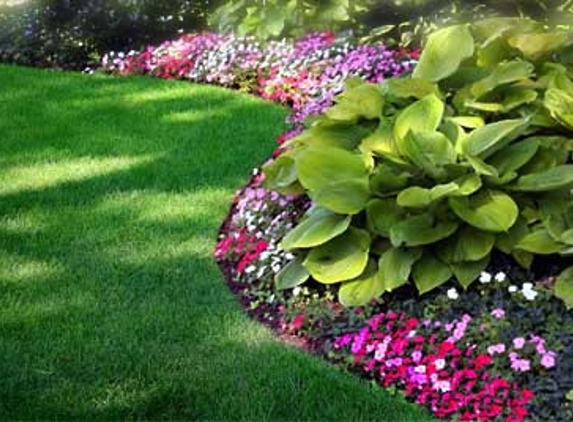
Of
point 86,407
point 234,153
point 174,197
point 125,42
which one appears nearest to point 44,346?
point 86,407

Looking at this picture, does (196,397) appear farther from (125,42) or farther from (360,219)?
(125,42)

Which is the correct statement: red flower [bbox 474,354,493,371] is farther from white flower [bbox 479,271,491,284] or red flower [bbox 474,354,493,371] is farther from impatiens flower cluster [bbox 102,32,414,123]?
impatiens flower cluster [bbox 102,32,414,123]

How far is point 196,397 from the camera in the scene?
3562 millimetres

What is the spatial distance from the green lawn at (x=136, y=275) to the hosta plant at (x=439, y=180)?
45 cm

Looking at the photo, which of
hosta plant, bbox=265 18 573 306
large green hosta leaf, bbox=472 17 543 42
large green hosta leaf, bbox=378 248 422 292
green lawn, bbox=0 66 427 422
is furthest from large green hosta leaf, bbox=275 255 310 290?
large green hosta leaf, bbox=472 17 543 42

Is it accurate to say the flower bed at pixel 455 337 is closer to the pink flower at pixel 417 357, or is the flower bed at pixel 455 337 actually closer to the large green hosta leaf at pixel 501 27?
the pink flower at pixel 417 357

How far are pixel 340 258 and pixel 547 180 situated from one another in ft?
2.78

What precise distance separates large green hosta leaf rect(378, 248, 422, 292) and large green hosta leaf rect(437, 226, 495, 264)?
104mm

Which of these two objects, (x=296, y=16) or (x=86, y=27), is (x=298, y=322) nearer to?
(x=296, y=16)

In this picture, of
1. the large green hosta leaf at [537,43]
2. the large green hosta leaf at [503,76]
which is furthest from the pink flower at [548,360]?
the large green hosta leaf at [537,43]

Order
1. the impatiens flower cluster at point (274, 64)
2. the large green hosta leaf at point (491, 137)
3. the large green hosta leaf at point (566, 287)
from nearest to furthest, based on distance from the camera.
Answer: the large green hosta leaf at point (566, 287) → the large green hosta leaf at point (491, 137) → the impatiens flower cluster at point (274, 64)

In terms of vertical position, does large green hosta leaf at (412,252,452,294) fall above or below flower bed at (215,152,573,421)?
above

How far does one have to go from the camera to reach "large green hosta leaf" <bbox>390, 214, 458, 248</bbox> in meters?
3.89

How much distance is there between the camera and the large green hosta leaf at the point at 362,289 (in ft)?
13.0
